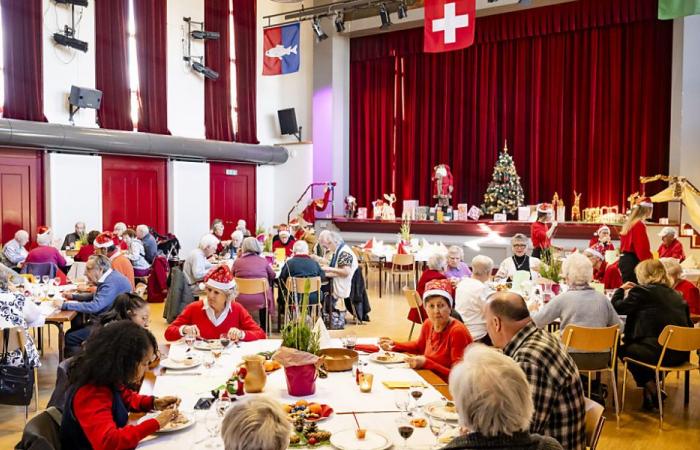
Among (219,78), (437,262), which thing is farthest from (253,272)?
(219,78)

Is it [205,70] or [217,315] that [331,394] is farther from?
[205,70]

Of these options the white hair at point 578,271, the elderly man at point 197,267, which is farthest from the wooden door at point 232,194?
the white hair at point 578,271

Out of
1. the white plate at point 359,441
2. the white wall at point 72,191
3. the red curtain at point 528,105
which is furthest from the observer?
the red curtain at point 528,105

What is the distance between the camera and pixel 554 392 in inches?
102

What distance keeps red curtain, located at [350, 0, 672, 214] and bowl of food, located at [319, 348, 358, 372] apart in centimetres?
1117

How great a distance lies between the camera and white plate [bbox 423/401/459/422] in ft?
8.73

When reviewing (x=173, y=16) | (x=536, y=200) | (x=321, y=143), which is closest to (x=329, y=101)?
(x=321, y=143)

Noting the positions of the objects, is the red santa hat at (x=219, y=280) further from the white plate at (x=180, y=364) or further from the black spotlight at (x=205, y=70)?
the black spotlight at (x=205, y=70)

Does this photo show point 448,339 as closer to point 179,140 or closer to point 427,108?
point 179,140

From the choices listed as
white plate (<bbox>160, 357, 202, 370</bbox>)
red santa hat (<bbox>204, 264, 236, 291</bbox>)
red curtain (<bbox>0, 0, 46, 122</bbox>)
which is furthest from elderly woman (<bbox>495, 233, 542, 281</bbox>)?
red curtain (<bbox>0, 0, 46, 122</bbox>)

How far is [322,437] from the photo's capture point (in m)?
2.44

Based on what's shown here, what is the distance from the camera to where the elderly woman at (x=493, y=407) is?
Answer: 6.05ft

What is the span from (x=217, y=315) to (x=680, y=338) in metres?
3.27

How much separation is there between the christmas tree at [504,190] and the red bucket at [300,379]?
11.2 metres
